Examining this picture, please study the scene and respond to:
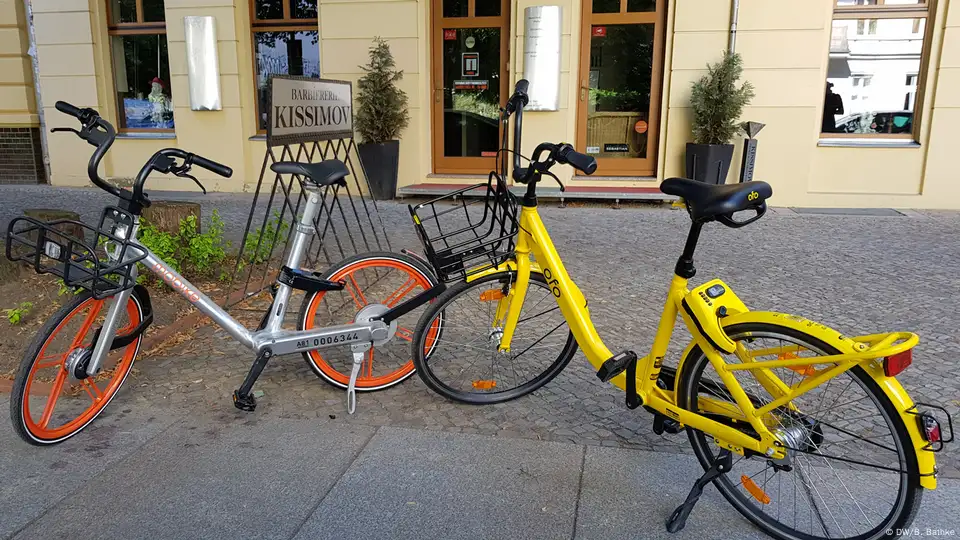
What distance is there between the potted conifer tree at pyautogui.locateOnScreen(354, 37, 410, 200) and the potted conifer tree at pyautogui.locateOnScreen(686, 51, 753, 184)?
147 inches

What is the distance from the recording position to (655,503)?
2.65 meters

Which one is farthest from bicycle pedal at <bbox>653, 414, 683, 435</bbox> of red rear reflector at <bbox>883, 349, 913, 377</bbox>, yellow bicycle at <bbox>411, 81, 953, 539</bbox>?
red rear reflector at <bbox>883, 349, 913, 377</bbox>

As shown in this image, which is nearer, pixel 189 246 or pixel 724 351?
pixel 724 351

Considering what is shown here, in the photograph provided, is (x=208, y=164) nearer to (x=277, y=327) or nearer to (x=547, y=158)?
(x=277, y=327)

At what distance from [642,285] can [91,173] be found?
3877 millimetres

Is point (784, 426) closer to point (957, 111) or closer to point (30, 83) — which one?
point (957, 111)

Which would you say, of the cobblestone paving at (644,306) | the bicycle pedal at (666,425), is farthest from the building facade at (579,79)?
the bicycle pedal at (666,425)

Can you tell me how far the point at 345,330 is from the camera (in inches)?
133

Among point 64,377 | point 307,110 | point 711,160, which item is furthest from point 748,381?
point 711,160

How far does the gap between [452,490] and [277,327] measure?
117 cm

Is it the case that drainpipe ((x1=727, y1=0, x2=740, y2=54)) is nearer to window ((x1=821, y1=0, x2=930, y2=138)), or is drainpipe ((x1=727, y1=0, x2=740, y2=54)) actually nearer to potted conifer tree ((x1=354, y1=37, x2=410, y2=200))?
window ((x1=821, y1=0, x2=930, y2=138))

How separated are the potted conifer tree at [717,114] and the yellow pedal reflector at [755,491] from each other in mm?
6571

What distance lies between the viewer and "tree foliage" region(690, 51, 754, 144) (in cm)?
841

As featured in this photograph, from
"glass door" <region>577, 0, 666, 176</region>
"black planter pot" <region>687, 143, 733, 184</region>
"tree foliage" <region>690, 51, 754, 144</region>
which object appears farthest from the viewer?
"glass door" <region>577, 0, 666, 176</region>
